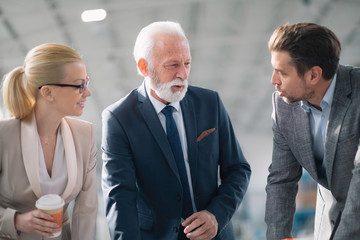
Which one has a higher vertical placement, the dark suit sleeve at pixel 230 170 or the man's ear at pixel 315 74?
the man's ear at pixel 315 74

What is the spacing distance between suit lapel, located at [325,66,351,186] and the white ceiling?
4333 mm

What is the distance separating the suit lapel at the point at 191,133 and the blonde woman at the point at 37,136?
46 centimetres

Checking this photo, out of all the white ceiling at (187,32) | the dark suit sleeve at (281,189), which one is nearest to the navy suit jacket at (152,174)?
the dark suit sleeve at (281,189)

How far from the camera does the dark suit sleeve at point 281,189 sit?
1881 mm

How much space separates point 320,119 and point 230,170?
1.59 feet

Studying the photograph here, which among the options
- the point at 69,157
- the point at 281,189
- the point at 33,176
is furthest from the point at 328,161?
the point at 33,176

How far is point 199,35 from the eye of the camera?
32.3 feet

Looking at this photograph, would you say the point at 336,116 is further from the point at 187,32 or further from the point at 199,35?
the point at 199,35

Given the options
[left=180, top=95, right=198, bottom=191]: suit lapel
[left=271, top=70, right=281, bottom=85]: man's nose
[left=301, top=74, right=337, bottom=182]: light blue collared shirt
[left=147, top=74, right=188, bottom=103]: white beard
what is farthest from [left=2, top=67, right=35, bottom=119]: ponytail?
[left=301, top=74, right=337, bottom=182]: light blue collared shirt

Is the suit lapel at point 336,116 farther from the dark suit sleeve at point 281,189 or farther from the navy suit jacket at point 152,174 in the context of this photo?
the navy suit jacket at point 152,174

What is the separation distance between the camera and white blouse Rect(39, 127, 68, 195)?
1.88 m

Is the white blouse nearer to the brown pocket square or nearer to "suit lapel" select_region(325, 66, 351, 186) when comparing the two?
the brown pocket square

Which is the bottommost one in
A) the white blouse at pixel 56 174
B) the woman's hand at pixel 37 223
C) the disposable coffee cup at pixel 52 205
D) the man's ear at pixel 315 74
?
the woman's hand at pixel 37 223

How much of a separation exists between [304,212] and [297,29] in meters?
3.03
